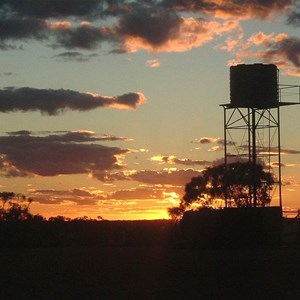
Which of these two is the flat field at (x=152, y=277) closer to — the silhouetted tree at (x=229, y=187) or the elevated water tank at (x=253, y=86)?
the elevated water tank at (x=253, y=86)

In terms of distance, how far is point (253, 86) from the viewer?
62.6m

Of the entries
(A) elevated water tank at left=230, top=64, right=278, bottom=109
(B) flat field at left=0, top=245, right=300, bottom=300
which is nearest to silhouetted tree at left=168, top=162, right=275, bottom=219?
(A) elevated water tank at left=230, top=64, right=278, bottom=109

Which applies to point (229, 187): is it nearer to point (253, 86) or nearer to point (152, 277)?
point (253, 86)

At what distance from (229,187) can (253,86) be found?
2313 centimetres

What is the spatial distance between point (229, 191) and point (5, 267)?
153 ft

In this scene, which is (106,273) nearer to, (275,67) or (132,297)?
(132,297)

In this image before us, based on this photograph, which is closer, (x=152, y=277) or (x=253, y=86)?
(x=152, y=277)

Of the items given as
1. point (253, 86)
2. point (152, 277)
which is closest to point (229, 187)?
point (253, 86)

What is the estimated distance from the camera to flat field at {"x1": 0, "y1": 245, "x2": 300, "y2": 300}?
1087 inches

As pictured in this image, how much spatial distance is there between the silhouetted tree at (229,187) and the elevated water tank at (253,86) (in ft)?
49.7

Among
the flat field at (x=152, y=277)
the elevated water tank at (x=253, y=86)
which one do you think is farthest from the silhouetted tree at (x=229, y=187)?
the flat field at (x=152, y=277)

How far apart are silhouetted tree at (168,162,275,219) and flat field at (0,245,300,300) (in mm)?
33663

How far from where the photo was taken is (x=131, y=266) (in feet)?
127

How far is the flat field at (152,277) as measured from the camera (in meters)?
27.6
